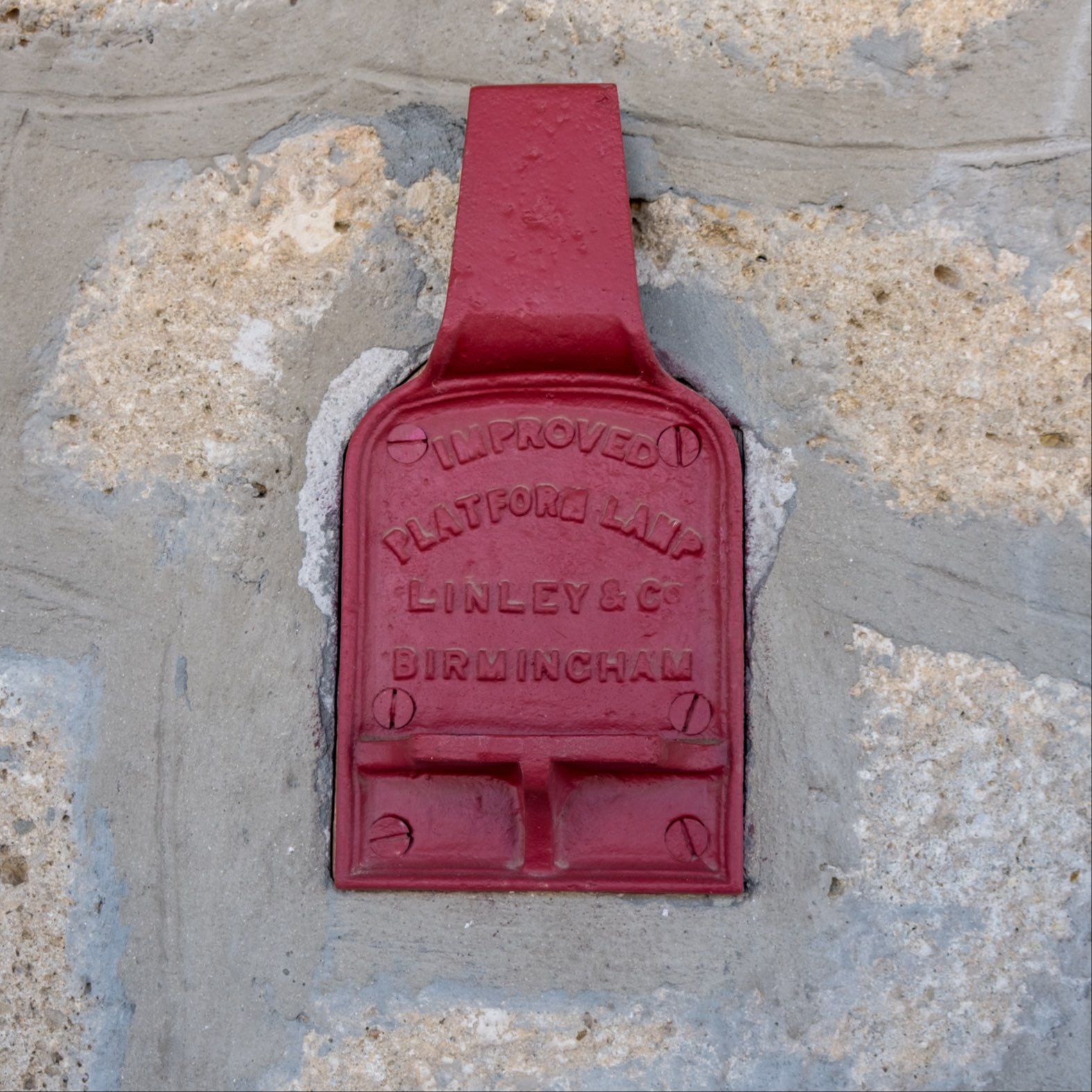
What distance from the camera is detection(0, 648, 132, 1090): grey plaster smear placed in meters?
1.35

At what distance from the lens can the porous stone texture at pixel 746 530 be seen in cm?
132

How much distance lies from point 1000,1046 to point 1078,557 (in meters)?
0.63

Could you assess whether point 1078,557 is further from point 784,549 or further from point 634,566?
point 634,566

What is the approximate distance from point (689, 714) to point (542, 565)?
10.7 inches

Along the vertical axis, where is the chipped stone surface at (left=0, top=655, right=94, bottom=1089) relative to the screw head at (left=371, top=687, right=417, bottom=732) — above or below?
below

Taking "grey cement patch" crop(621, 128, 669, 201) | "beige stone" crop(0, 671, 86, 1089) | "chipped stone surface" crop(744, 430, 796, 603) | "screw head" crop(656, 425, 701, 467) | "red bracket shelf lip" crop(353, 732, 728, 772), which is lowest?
"beige stone" crop(0, 671, 86, 1089)

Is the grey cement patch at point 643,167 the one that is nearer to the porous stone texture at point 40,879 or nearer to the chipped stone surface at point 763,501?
the chipped stone surface at point 763,501

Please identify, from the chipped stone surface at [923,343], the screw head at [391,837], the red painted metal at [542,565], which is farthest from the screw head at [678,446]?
the screw head at [391,837]

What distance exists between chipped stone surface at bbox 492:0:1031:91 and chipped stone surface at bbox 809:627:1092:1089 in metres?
0.79

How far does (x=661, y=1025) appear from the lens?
4.33 ft

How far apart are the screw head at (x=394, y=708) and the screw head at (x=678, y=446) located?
463 mm

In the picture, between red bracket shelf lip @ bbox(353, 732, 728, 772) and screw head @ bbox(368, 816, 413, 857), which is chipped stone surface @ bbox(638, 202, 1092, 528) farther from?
screw head @ bbox(368, 816, 413, 857)

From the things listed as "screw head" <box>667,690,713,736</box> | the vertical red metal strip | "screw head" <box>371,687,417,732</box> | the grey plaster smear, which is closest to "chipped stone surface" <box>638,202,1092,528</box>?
the vertical red metal strip

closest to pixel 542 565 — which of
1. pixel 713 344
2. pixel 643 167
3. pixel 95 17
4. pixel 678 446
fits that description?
pixel 678 446
